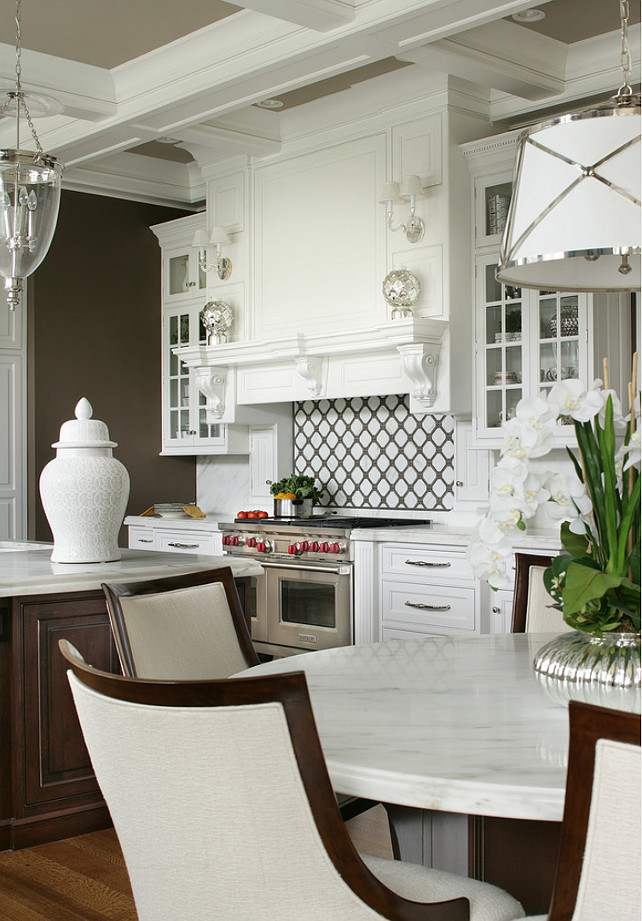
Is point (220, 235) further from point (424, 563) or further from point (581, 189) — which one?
point (581, 189)

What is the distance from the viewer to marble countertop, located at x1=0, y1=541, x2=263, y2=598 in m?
2.81

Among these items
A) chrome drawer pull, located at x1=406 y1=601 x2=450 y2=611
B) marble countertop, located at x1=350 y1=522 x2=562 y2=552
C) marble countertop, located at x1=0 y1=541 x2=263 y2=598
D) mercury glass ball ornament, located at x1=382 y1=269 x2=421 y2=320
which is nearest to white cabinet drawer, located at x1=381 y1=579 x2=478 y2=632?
chrome drawer pull, located at x1=406 y1=601 x2=450 y2=611

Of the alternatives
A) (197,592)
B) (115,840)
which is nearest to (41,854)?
(115,840)

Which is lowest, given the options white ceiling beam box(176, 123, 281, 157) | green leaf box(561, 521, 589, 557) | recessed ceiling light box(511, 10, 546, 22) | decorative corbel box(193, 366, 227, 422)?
green leaf box(561, 521, 589, 557)

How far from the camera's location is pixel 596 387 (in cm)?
171

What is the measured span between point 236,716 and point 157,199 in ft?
19.2

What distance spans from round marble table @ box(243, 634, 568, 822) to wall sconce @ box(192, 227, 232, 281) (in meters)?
3.92

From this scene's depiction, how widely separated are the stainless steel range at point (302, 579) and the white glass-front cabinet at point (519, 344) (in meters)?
0.84

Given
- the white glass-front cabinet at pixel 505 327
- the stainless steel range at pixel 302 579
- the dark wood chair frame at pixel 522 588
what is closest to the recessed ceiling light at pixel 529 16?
the white glass-front cabinet at pixel 505 327

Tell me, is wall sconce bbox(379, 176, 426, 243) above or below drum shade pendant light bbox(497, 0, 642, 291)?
above

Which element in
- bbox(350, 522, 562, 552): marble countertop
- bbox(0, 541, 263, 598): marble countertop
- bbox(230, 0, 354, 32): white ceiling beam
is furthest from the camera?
bbox(350, 522, 562, 552): marble countertop

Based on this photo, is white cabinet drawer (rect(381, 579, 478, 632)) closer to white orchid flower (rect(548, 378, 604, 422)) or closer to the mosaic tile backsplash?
the mosaic tile backsplash

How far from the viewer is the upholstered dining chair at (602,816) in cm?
100

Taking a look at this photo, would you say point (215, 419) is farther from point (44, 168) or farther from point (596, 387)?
point (596, 387)
